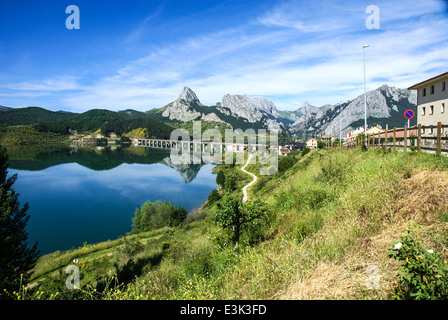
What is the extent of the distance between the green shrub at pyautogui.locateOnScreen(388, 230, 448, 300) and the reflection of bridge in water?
8454cm

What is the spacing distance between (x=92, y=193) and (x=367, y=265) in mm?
56954

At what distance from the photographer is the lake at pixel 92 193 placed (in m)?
32.4

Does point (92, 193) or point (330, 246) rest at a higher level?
point (330, 246)

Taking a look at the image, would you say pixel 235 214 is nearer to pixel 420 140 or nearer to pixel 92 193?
pixel 420 140

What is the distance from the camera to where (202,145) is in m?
122

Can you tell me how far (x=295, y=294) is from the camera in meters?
2.97

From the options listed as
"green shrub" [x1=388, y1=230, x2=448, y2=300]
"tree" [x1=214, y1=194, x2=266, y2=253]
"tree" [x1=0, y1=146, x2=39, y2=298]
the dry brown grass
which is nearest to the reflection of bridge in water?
"tree" [x1=0, y1=146, x2=39, y2=298]

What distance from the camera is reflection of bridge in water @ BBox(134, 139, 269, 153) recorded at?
90375 mm

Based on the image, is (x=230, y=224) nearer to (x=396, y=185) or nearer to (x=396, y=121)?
(x=396, y=185)

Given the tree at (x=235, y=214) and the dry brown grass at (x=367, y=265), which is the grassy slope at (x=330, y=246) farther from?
the tree at (x=235, y=214)

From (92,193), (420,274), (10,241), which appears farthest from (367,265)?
(92,193)

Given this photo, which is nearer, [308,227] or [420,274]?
[420,274]

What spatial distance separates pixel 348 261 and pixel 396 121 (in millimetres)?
155319

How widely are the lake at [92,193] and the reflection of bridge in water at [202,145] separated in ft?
55.3
